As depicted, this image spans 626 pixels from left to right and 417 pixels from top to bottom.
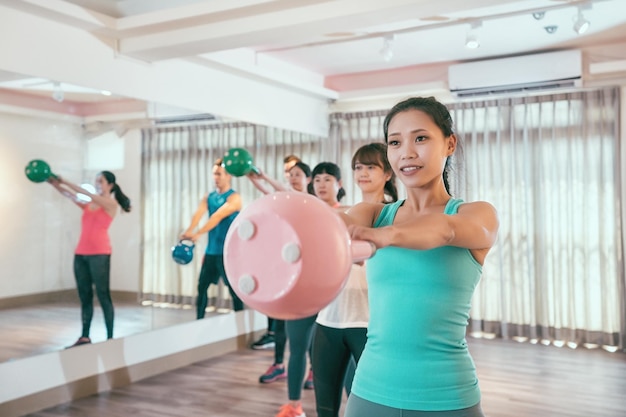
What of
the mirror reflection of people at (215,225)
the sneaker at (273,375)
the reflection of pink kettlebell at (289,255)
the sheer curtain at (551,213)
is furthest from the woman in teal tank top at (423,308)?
the sheer curtain at (551,213)

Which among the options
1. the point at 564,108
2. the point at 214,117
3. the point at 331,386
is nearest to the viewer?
the point at 331,386

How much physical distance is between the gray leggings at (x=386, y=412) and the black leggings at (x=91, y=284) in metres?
2.95

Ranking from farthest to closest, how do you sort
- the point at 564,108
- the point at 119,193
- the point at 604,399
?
the point at 564,108 < the point at 119,193 < the point at 604,399

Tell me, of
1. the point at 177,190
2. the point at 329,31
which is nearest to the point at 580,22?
the point at 329,31

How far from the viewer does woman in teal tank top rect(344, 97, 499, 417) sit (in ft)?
3.55

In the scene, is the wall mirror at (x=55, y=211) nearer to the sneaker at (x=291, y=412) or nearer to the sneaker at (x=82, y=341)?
the sneaker at (x=82, y=341)

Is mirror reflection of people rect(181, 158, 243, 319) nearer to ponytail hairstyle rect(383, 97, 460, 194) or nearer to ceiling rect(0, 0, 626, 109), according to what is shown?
ceiling rect(0, 0, 626, 109)

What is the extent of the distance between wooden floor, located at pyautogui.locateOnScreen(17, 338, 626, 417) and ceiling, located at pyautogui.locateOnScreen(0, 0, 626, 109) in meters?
1.87

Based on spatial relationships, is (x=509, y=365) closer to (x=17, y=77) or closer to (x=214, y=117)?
(x=214, y=117)

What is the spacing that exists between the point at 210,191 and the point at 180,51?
4.95 feet

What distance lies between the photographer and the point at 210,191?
4.97 metres

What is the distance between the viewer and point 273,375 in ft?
13.0

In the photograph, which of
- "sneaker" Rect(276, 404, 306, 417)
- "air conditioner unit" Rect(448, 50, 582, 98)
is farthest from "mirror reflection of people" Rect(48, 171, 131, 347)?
"air conditioner unit" Rect(448, 50, 582, 98)

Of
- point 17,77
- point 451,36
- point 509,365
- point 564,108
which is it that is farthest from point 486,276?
point 17,77
